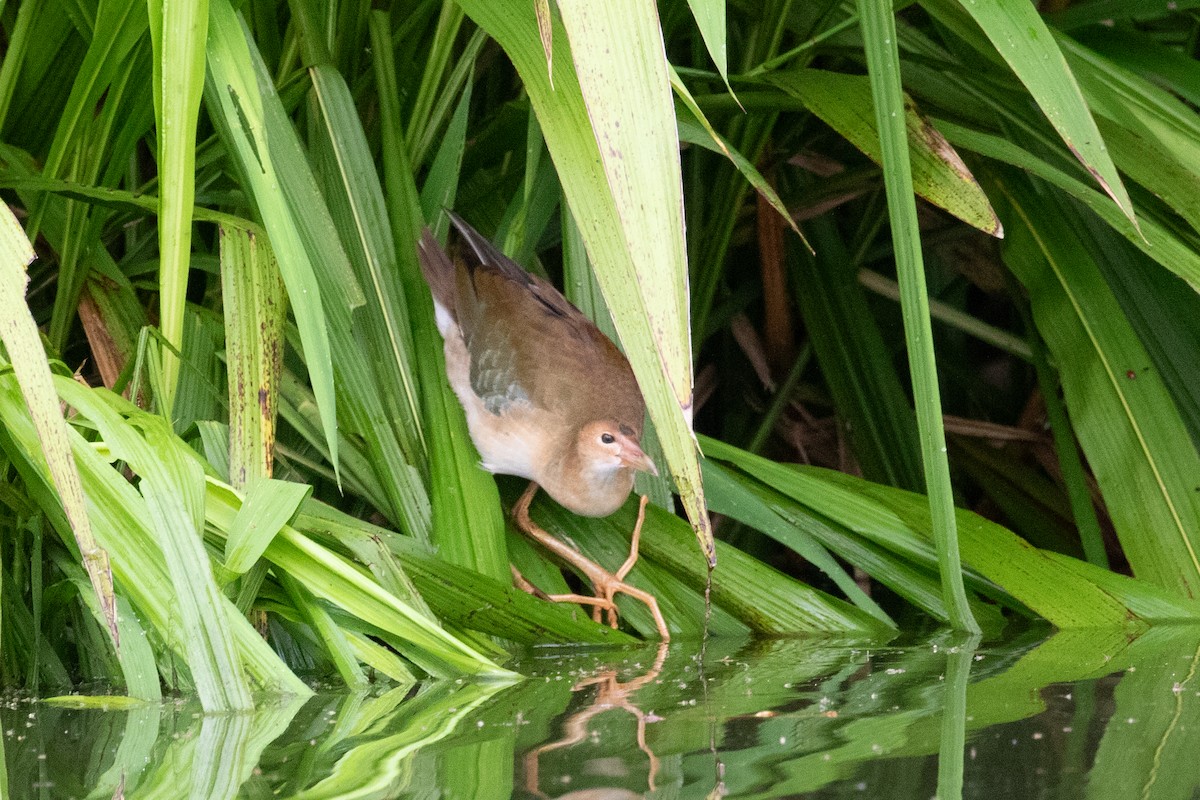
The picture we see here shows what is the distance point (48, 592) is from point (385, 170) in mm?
1076

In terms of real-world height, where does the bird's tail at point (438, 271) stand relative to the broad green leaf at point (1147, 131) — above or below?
below

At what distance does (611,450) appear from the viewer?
2.71 meters

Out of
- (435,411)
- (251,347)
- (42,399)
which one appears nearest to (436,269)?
(435,411)

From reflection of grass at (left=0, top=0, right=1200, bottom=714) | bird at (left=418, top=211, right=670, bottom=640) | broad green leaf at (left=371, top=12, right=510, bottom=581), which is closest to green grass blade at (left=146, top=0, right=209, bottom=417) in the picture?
reflection of grass at (left=0, top=0, right=1200, bottom=714)

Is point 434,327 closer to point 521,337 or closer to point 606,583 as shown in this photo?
point 521,337

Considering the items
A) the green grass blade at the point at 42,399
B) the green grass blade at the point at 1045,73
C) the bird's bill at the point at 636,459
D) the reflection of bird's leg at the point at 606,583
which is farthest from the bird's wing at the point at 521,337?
the green grass blade at the point at 42,399

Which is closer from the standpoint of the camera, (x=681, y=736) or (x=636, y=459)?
(x=681, y=736)

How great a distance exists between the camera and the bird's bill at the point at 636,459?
2686 mm

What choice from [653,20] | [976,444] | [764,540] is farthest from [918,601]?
[653,20]

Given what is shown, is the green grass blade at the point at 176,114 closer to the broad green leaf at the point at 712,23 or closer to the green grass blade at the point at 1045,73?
the broad green leaf at the point at 712,23

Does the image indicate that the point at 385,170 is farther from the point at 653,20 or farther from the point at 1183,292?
the point at 1183,292

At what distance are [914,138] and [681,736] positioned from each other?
1.18 metres

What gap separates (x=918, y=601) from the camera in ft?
7.92

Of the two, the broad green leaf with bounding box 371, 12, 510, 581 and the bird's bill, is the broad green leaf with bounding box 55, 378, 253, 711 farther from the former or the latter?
the bird's bill
